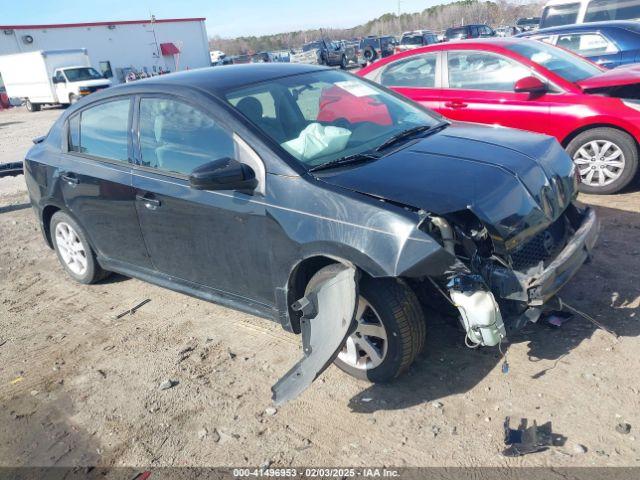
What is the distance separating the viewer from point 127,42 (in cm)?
4572

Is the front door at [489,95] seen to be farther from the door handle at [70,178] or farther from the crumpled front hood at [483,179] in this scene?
the door handle at [70,178]

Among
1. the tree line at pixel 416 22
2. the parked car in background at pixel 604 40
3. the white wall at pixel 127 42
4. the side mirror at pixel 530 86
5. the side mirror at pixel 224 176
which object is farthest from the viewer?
the tree line at pixel 416 22

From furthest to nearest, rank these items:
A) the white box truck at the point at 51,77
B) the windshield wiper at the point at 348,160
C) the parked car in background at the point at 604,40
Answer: the white box truck at the point at 51,77, the parked car in background at the point at 604,40, the windshield wiper at the point at 348,160

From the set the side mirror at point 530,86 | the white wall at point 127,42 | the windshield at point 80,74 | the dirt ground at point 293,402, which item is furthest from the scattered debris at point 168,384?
the white wall at point 127,42

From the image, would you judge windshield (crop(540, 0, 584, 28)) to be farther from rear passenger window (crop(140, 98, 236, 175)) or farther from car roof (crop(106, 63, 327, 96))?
rear passenger window (crop(140, 98, 236, 175))

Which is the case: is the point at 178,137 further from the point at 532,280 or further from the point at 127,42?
the point at 127,42

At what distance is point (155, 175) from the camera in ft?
12.6

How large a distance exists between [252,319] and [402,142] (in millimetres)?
1737

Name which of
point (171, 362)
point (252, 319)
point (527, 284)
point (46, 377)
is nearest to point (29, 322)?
point (46, 377)

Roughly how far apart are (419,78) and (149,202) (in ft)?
13.3

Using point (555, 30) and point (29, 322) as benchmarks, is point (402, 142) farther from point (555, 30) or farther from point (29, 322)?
point (555, 30)

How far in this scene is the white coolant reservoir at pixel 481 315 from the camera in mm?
2828

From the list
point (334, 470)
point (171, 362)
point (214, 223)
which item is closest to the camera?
point (334, 470)

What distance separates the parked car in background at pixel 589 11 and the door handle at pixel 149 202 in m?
10.8
